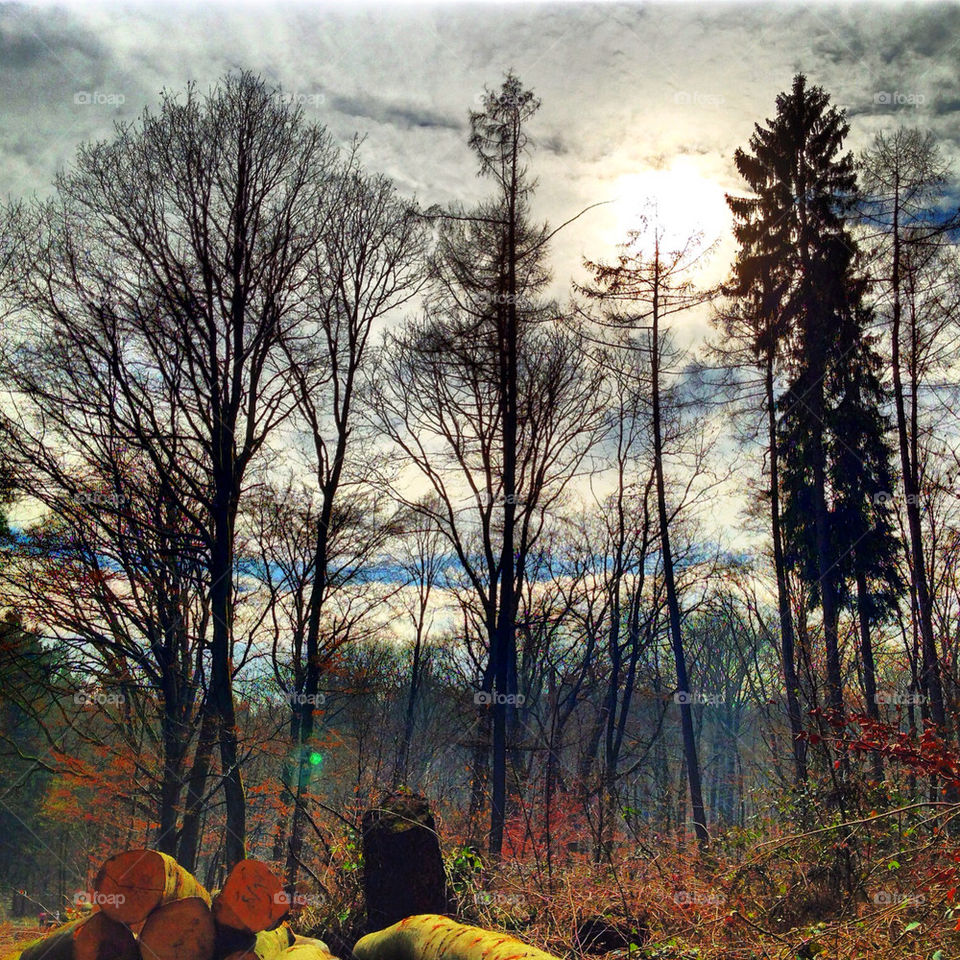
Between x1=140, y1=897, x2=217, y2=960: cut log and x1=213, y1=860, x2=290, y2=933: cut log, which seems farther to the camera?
x1=213, y1=860, x2=290, y2=933: cut log

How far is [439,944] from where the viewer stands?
18.1ft

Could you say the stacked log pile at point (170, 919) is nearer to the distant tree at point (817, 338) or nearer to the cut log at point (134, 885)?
the cut log at point (134, 885)

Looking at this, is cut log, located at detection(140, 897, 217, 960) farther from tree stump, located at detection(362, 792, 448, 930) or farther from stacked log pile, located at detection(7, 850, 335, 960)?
tree stump, located at detection(362, 792, 448, 930)

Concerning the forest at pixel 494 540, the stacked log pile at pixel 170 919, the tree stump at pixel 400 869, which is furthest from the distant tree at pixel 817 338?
the stacked log pile at pixel 170 919

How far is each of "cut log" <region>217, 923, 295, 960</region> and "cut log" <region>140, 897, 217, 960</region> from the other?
0.11m

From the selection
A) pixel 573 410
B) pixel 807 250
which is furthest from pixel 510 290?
pixel 807 250

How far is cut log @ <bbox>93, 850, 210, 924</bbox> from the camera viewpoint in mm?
6289

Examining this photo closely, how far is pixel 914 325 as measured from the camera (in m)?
15.5

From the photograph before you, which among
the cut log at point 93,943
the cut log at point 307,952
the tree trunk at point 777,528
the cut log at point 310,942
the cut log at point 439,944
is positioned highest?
the tree trunk at point 777,528

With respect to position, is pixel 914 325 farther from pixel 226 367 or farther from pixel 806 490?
pixel 226 367

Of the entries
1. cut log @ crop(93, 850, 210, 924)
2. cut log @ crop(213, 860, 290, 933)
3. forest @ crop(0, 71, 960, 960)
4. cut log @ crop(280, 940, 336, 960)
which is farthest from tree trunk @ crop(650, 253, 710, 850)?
cut log @ crop(93, 850, 210, 924)

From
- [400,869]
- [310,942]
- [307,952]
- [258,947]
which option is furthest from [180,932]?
[400,869]

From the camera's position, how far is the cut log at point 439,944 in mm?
4832

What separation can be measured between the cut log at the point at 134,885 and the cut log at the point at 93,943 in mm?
124
